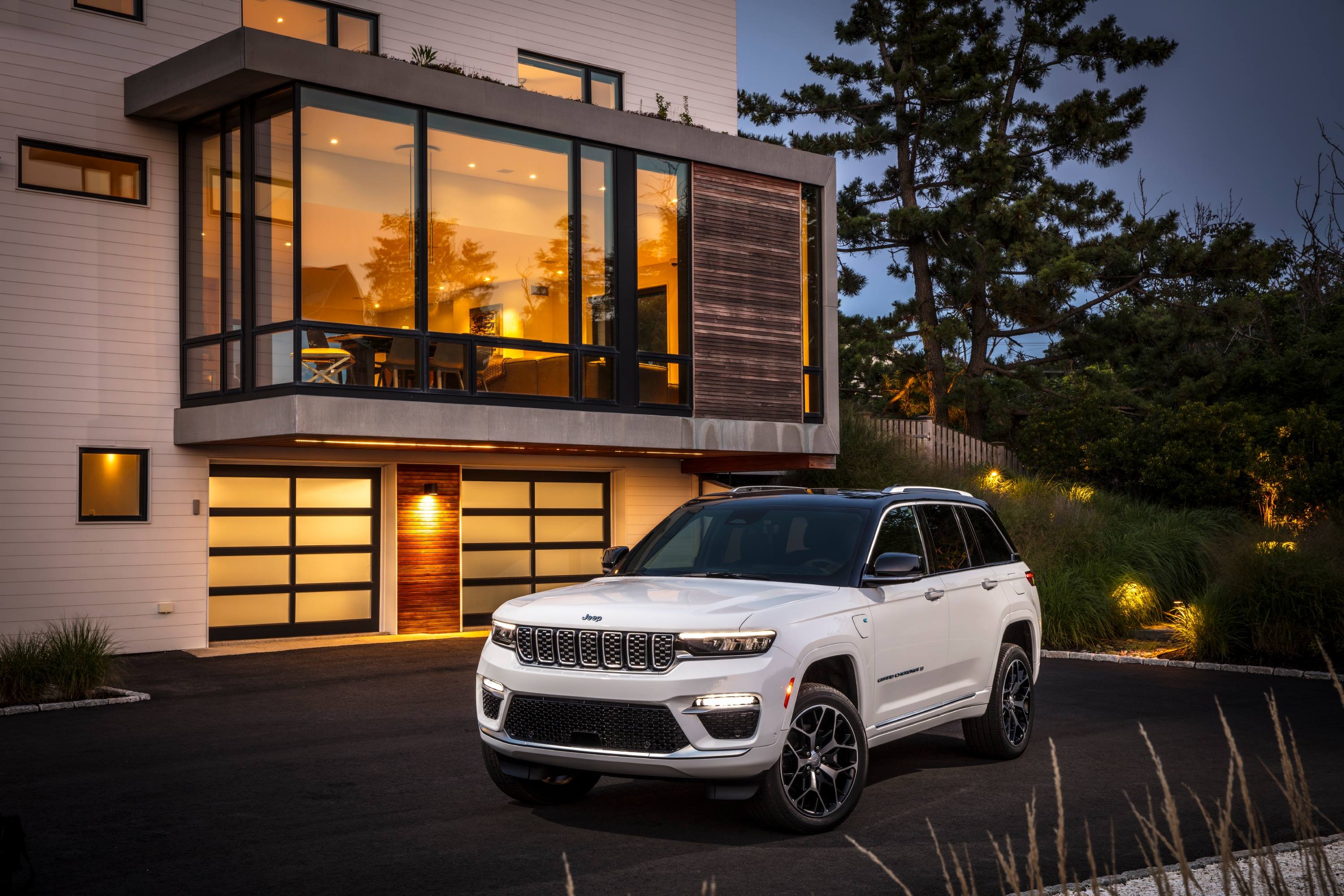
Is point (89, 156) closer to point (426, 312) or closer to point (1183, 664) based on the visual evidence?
point (426, 312)

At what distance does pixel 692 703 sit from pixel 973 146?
28.2 meters

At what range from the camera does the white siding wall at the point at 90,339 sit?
51.9 ft

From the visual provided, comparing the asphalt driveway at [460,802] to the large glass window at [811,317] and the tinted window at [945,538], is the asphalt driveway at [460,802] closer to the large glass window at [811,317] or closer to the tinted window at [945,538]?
the tinted window at [945,538]

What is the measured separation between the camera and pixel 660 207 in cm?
1909

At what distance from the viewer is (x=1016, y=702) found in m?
9.25

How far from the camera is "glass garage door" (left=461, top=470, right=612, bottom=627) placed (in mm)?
19953

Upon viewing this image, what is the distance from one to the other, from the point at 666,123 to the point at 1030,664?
1171 centimetres

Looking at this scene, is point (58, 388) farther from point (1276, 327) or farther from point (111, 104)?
point (1276, 327)

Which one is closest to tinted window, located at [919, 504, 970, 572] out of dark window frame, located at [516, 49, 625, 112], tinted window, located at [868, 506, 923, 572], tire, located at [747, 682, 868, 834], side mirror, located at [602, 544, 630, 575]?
tinted window, located at [868, 506, 923, 572]

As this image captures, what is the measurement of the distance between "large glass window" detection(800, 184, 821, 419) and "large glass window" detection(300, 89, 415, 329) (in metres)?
6.87

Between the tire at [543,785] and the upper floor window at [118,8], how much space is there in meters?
13.3

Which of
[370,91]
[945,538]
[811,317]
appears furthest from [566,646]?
[811,317]

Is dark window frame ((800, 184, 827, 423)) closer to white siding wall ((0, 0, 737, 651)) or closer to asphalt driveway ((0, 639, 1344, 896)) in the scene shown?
asphalt driveway ((0, 639, 1344, 896))

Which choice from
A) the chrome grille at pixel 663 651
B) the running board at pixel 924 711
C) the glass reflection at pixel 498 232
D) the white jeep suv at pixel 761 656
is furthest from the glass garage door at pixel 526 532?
the chrome grille at pixel 663 651
